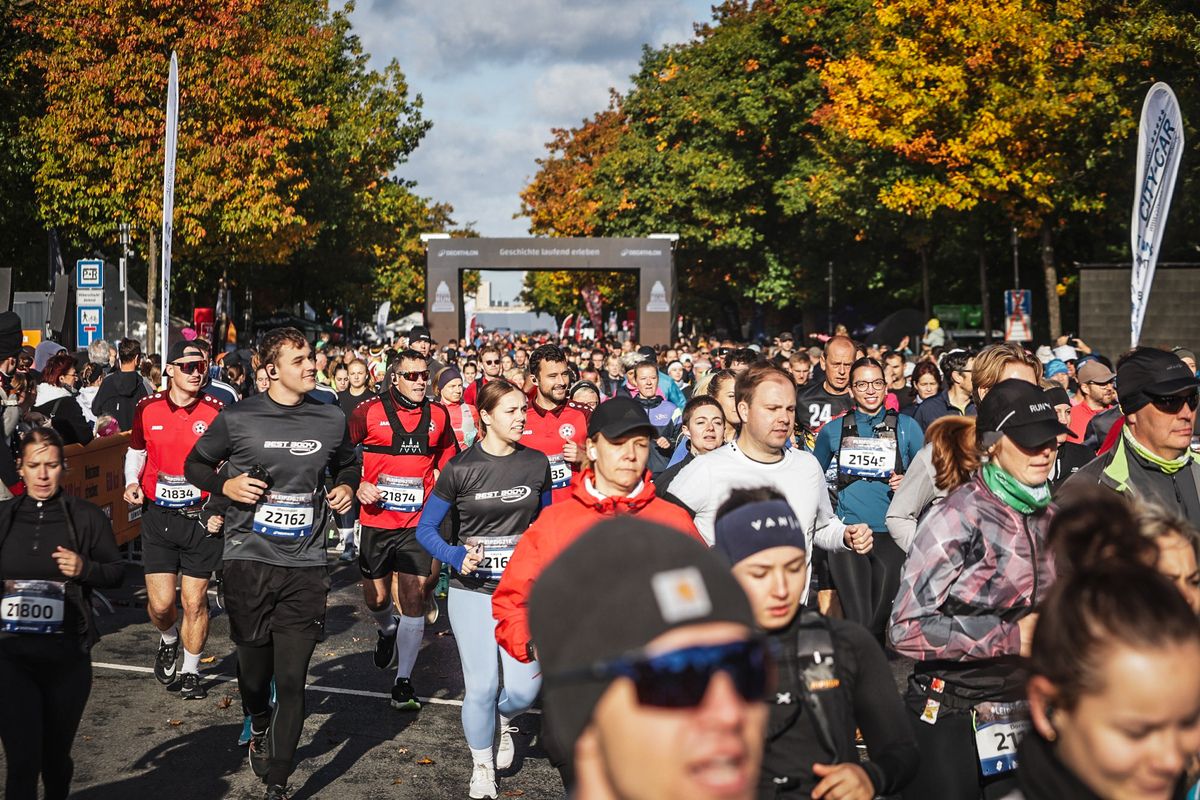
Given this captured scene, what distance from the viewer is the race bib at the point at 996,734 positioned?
4.16m

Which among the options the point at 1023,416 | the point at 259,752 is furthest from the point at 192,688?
the point at 1023,416

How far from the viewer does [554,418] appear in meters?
10.1

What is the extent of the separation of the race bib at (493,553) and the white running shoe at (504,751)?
3.43 ft

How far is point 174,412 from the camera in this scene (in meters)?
8.58

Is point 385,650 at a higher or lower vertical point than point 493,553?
lower

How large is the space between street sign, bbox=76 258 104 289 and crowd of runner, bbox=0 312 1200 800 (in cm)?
699

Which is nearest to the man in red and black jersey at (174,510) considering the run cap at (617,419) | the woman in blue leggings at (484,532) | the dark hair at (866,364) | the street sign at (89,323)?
the woman in blue leggings at (484,532)

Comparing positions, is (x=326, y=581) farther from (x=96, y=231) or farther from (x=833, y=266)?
(x=833, y=266)

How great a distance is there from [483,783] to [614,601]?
5.12 metres

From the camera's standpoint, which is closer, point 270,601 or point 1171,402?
point 1171,402

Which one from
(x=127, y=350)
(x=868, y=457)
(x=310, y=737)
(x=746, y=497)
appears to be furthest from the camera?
(x=127, y=350)

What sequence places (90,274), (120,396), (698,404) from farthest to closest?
1. (90,274)
2. (120,396)
3. (698,404)

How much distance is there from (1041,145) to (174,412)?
24924 millimetres

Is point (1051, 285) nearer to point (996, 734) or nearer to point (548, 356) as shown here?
point (548, 356)
